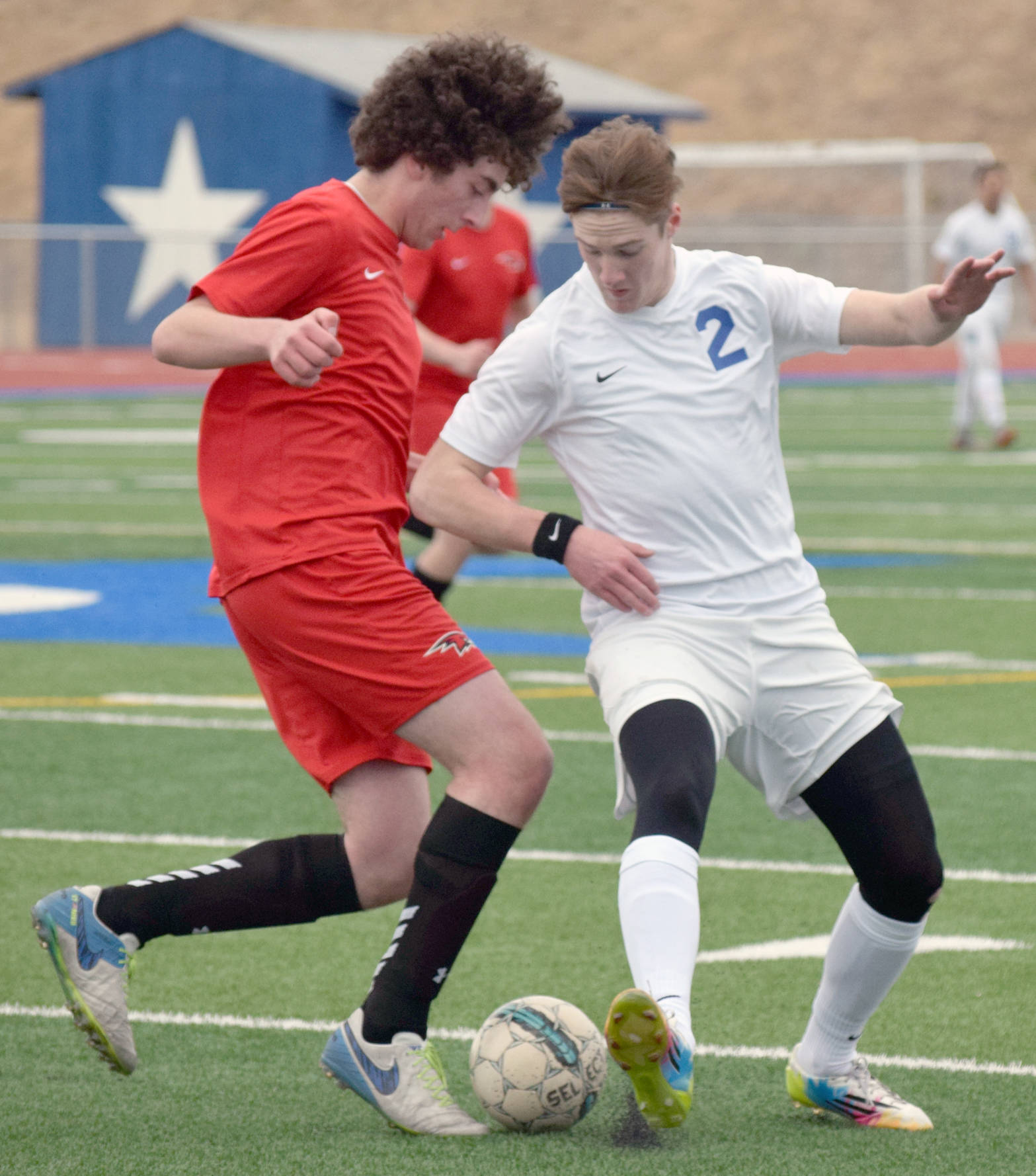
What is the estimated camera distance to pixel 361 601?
447 centimetres

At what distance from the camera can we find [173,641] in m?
11.3

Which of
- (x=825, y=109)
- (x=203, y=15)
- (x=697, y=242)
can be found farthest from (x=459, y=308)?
(x=203, y=15)


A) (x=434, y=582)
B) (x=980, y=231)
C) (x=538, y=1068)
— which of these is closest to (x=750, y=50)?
(x=980, y=231)

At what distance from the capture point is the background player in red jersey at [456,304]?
369 inches

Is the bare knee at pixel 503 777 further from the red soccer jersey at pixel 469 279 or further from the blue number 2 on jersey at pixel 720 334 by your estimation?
the red soccer jersey at pixel 469 279

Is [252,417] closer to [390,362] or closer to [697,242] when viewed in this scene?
[390,362]

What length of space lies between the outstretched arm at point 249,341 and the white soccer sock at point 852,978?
156 centimetres

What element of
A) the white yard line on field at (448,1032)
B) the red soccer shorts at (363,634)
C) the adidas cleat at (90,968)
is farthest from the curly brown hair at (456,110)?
the white yard line on field at (448,1032)

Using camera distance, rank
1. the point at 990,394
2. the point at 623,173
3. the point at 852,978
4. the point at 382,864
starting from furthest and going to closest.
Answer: the point at 990,394
the point at 382,864
the point at 852,978
the point at 623,173

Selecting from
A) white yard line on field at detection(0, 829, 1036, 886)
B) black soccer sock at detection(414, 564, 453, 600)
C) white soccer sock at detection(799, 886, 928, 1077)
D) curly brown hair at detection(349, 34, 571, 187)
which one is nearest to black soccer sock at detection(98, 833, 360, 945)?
white soccer sock at detection(799, 886, 928, 1077)

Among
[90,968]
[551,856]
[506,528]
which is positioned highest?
[506,528]

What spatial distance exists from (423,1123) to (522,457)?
58.3 feet

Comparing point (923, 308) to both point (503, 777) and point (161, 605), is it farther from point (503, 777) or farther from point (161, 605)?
point (161, 605)

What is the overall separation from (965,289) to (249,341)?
1.50 meters
